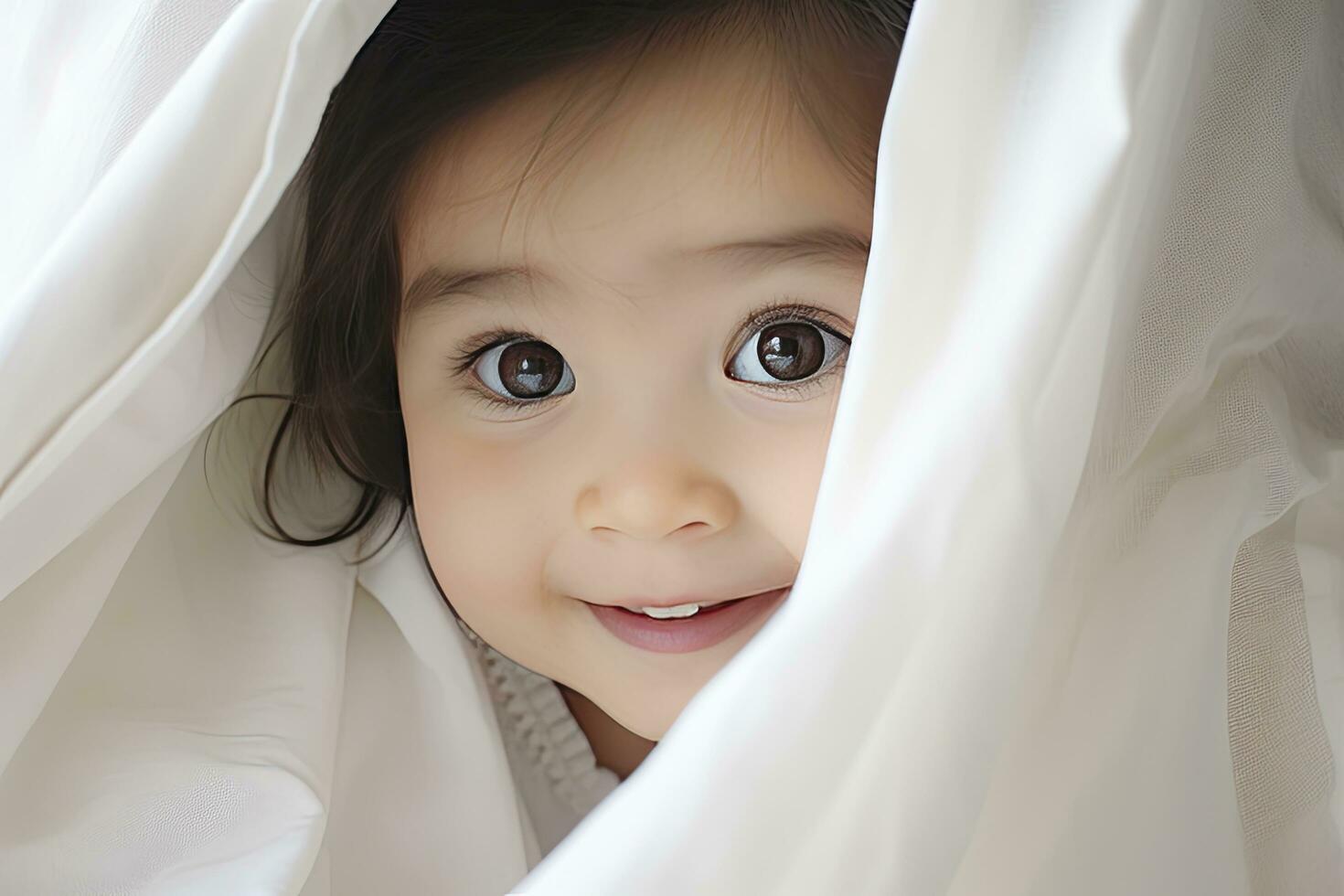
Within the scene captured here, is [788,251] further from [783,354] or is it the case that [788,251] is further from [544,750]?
[544,750]

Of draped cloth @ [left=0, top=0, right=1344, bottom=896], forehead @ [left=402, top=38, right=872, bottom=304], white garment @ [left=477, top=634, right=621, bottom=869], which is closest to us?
draped cloth @ [left=0, top=0, right=1344, bottom=896]

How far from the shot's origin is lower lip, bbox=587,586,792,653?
2.52ft

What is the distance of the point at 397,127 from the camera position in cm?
75

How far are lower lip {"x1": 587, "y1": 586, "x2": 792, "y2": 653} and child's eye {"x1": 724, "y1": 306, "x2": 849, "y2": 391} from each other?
115 mm

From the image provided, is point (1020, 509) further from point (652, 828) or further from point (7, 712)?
point (7, 712)

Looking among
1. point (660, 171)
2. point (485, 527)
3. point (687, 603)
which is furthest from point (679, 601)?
point (660, 171)

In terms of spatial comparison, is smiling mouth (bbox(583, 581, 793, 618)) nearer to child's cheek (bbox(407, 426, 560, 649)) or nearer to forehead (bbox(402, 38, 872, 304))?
child's cheek (bbox(407, 426, 560, 649))

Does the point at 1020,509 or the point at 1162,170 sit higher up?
the point at 1162,170

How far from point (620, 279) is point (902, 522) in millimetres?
293

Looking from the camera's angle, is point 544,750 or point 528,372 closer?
point 528,372

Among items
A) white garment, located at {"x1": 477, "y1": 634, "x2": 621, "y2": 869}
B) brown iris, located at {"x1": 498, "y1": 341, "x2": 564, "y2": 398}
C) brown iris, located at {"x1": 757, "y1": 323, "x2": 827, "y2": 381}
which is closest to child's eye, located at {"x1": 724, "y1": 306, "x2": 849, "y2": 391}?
brown iris, located at {"x1": 757, "y1": 323, "x2": 827, "y2": 381}

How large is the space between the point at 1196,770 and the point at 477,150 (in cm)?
45

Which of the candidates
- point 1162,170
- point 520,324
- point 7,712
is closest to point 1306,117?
point 1162,170

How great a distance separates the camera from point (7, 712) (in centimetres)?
65
